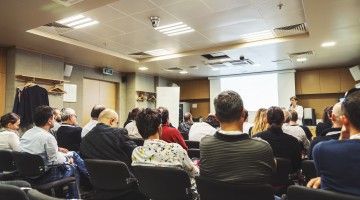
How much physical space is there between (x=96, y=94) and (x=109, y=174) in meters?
6.84

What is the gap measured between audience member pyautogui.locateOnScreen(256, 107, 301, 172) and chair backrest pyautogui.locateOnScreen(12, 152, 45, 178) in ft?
7.33

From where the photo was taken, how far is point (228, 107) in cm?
179

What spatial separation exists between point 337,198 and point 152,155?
128 centimetres

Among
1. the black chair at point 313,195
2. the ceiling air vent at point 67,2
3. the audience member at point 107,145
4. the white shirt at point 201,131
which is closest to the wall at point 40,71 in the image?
the ceiling air vent at point 67,2

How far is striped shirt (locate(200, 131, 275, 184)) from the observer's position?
1.61 m

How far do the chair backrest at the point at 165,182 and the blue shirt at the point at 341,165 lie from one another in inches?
30.8

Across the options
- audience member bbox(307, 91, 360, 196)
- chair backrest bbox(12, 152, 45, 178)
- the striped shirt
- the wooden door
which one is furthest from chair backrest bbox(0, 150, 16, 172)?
the wooden door

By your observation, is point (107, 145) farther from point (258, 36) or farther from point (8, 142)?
point (258, 36)

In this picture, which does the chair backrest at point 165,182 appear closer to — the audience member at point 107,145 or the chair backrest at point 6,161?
the audience member at point 107,145

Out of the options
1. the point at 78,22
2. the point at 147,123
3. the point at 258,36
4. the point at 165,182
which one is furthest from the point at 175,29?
the point at 165,182

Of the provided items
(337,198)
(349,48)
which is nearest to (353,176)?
(337,198)

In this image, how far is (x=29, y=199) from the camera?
1.03 meters

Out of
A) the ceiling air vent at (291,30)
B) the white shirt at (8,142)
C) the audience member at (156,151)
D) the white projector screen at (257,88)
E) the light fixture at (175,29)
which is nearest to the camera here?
the audience member at (156,151)

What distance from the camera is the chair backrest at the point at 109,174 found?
2260 millimetres
